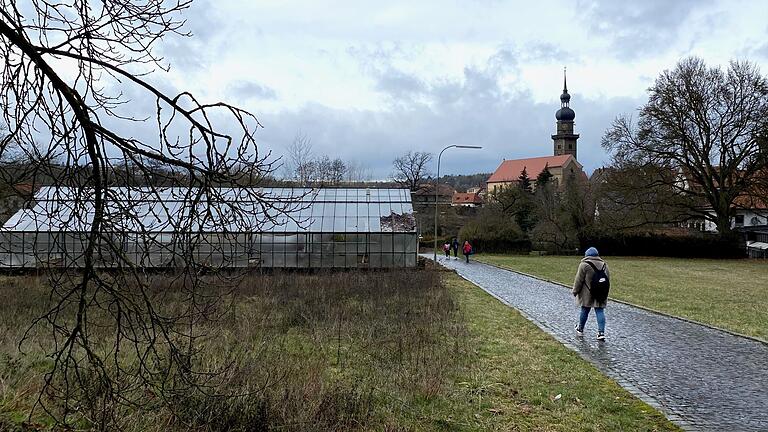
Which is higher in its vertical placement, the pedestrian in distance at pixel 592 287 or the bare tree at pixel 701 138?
the bare tree at pixel 701 138

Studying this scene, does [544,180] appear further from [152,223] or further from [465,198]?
[152,223]

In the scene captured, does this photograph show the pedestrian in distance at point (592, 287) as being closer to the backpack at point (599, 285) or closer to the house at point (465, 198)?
the backpack at point (599, 285)

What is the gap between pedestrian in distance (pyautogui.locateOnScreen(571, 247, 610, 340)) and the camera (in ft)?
40.8

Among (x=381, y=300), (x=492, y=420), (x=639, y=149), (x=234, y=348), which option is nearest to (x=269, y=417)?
(x=492, y=420)

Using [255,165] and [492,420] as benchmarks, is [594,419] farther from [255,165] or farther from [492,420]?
[255,165]

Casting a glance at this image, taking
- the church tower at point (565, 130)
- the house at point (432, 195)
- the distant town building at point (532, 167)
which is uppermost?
the church tower at point (565, 130)

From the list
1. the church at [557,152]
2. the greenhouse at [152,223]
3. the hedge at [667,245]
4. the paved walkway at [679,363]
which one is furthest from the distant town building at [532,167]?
the greenhouse at [152,223]

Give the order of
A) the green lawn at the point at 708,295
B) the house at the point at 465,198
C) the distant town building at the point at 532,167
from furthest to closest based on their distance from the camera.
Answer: the distant town building at the point at 532,167, the house at the point at 465,198, the green lawn at the point at 708,295

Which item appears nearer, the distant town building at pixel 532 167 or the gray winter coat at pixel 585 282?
the gray winter coat at pixel 585 282

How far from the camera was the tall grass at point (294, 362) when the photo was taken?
262 inches

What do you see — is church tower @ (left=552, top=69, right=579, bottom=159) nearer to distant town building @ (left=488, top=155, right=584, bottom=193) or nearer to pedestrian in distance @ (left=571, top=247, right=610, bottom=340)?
distant town building @ (left=488, top=155, right=584, bottom=193)

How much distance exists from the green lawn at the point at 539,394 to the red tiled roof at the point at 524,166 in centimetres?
10242

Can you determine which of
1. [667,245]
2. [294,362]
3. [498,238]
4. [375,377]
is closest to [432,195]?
[498,238]

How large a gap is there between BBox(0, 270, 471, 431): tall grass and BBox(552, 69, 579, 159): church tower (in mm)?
106708
